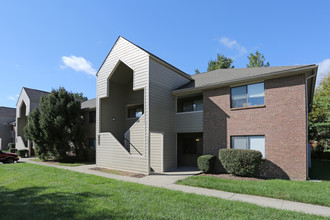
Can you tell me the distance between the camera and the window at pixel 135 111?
16547 mm

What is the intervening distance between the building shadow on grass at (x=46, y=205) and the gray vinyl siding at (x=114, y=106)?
5050 mm

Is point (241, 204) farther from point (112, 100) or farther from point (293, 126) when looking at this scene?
point (112, 100)

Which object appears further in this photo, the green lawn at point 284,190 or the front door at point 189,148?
the front door at point 189,148

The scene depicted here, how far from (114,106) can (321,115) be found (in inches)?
962

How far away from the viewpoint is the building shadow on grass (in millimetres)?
5055

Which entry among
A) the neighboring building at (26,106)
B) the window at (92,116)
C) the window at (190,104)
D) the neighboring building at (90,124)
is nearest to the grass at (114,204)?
the window at (190,104)

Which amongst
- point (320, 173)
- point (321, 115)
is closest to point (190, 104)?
point (320, 173)

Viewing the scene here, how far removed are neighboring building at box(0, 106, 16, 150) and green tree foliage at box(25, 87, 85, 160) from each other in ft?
88.6

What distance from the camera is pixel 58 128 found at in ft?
55.8

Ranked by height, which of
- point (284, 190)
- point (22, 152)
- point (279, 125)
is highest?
point (279, 125)

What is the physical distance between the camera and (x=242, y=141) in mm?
11141

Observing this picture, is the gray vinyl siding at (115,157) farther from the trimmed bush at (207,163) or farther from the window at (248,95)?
the window at (248,95)

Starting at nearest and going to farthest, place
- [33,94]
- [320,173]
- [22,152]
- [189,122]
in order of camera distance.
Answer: [320,173] → [189,122] → [22,152] → [33,94]

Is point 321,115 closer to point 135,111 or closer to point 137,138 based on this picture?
point 135,111
